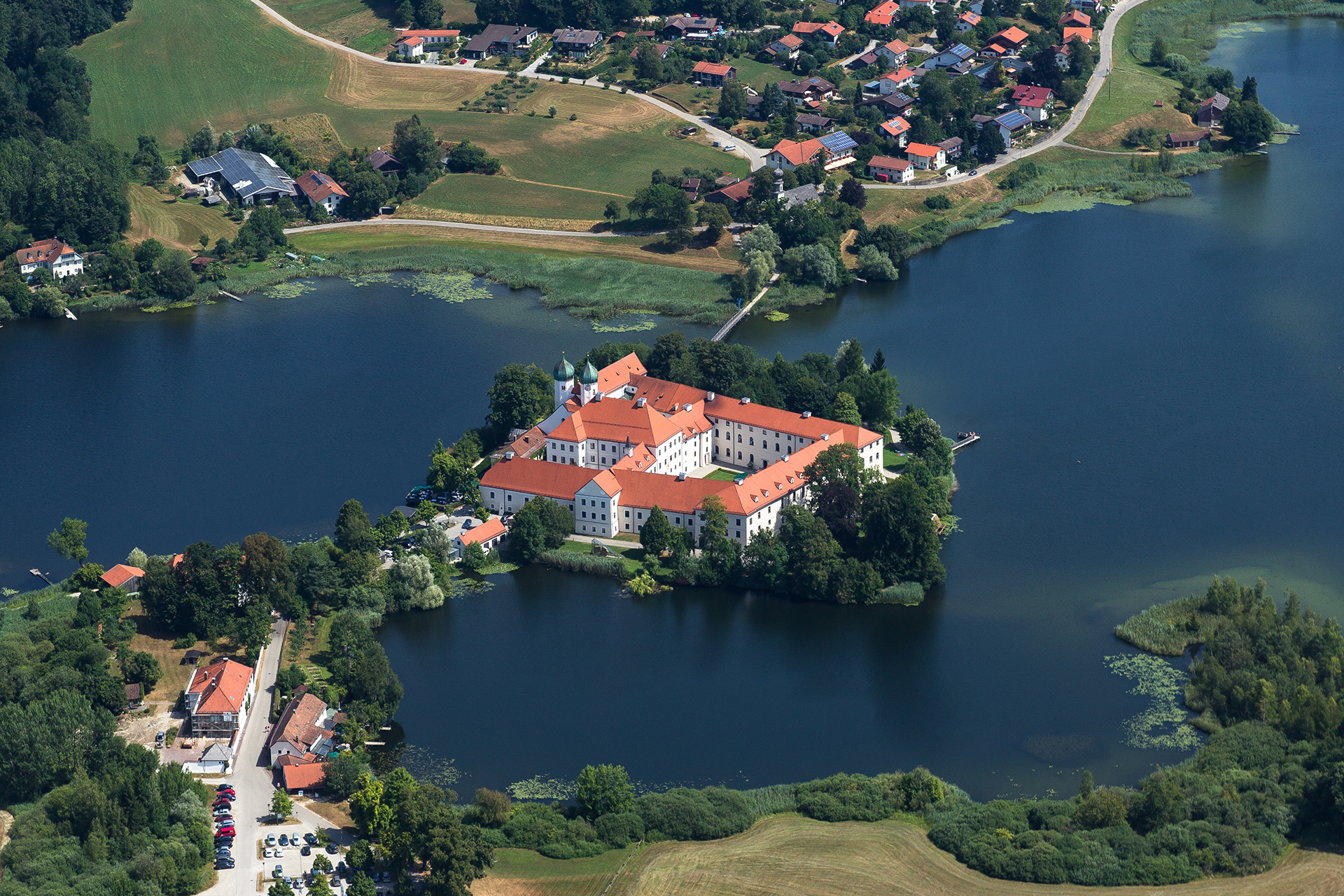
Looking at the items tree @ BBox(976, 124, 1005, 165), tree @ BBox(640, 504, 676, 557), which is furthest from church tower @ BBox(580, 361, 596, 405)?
tree @ BBox(976, 124, 1005, 165)

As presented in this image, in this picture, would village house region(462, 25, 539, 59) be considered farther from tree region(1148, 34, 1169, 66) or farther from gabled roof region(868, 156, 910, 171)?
tree region(1148, 34, 1169, 66)

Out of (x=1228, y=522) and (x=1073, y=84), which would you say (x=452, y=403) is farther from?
(x=1073, y=84)

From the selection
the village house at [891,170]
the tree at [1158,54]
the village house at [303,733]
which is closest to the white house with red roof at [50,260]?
the village house at [891,170]

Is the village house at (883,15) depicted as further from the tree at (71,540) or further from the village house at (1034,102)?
the tree at (71,540)

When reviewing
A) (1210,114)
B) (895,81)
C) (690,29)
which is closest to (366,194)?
(690,29)

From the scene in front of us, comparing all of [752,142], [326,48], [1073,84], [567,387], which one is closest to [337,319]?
[567,387]

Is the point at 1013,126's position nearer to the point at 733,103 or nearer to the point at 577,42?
the point at 733,103
